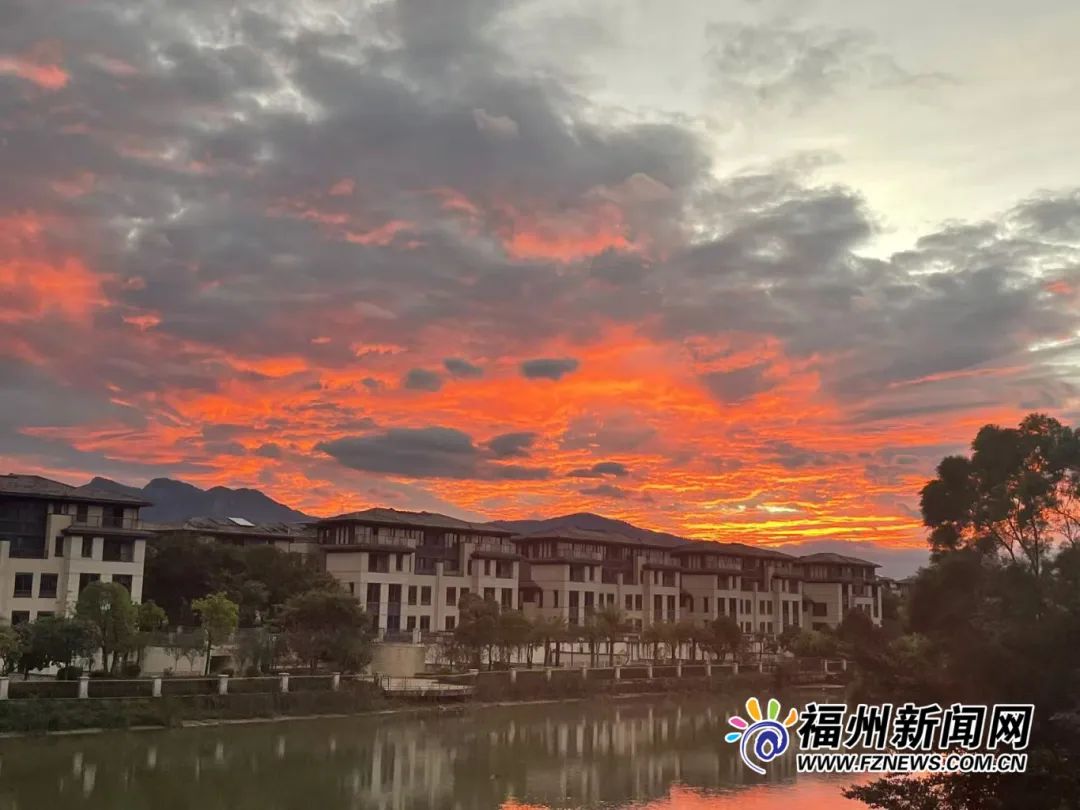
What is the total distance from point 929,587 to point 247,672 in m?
32.8


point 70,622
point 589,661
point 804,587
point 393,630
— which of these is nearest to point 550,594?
point 589,661

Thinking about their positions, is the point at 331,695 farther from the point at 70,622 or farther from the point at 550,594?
the point at 550,594

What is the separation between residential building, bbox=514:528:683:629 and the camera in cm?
7794

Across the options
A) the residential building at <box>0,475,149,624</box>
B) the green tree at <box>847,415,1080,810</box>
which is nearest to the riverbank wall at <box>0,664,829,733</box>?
the residential building at <box>0,475,149,624</box>

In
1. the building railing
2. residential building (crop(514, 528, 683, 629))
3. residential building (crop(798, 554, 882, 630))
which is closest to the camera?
the building railing

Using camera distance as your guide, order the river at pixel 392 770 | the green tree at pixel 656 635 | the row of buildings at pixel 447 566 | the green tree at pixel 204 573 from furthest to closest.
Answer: the green tree at pixel 656 635, the green tree at pixel 204 573, the row of buildings at pixel 447 566, the river at pixel 392 770

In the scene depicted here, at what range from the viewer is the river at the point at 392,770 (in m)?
29.3

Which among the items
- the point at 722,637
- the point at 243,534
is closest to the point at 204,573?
the point at 243,534

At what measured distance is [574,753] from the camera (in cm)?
4016

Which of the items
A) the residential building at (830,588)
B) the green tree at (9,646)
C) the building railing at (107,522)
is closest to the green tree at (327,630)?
the building railing at (107,522)

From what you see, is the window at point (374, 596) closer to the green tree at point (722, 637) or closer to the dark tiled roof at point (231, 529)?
Result: the dark tiled roof at point (231, 529)

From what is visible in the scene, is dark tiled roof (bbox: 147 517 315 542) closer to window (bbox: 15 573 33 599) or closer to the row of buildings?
the row of buildings

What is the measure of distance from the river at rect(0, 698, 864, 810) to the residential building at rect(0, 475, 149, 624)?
623 inches

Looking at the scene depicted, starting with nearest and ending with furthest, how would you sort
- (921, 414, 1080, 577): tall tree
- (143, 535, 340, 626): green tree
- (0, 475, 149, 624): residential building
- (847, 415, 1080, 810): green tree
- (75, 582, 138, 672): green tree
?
(847, 415, 1080, 810): green tree
(921, 414, 1080, 577): tall tree
(75, 582, 138, 672): green tree
(0, 475, 149, 624): residential building
(143, 535, 340, 626): green tree
